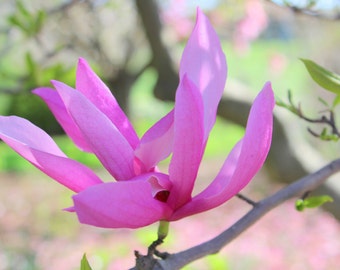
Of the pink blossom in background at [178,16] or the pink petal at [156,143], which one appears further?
the pink blossom in background at [178,16]

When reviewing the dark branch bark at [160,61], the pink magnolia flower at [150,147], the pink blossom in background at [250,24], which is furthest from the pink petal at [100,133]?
the pink blossom in background at [250,24]

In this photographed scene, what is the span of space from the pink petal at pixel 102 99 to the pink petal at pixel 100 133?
31mm

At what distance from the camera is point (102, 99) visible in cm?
58

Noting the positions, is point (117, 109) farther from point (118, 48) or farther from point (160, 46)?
point (118, 48)

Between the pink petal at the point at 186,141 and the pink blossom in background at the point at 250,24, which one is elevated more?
the pink petal at the point at 186,141

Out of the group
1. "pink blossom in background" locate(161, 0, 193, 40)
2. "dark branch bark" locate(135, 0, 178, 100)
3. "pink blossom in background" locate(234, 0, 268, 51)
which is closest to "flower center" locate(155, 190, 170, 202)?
"dark branch bark" locate(135, 0, 178, 100)

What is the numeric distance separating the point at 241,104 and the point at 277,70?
20.5ft

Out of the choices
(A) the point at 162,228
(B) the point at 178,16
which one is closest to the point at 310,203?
(A) the point at 162,228

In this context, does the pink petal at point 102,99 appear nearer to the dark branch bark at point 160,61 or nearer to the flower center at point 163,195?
the flower center at point 163,195

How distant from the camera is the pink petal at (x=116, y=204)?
1.50 ft

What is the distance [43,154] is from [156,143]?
3.8 inches

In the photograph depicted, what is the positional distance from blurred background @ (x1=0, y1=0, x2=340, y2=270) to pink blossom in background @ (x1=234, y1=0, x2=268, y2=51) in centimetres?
2

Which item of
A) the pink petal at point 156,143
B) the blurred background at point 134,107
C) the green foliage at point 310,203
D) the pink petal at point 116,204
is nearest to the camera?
the pink petal at point 116,204

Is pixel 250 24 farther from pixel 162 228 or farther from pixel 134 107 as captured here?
pixel 162 228
